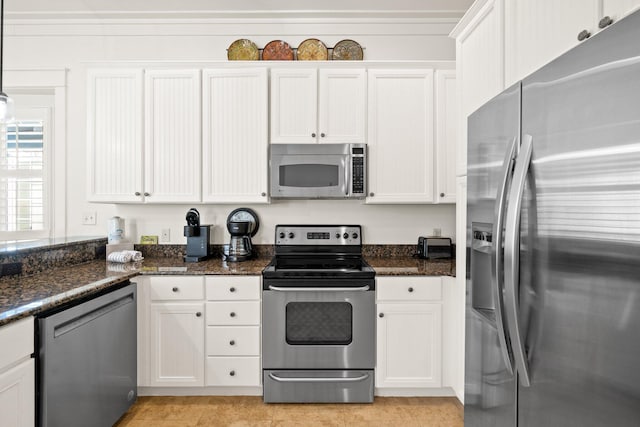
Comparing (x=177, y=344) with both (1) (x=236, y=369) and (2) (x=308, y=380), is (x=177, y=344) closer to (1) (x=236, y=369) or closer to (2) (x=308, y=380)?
(1) (x=236, y=369)

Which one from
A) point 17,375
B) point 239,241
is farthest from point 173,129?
point 17,375

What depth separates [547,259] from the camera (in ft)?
3.27

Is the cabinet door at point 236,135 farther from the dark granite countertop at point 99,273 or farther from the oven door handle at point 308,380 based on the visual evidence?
the oven door handle at point 308,380

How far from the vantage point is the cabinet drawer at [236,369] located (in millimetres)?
2531

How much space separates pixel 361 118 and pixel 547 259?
2.05 metres

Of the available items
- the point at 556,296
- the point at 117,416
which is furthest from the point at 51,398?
the point at 556,296

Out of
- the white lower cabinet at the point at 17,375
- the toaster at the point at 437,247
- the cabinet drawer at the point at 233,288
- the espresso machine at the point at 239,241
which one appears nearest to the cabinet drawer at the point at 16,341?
the white lower cabinet at the point at 17,375

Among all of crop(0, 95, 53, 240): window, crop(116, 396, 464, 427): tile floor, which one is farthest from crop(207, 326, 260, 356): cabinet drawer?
crop(0, 95, 53, 240): window

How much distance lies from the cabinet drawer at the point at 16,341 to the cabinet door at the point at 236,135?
4.97ft

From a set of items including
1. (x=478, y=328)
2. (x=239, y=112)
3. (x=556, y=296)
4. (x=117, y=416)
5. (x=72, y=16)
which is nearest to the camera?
(x=556, y=296)

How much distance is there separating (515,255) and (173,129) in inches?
97.5

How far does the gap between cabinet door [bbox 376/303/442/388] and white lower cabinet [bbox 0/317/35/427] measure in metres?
1.77

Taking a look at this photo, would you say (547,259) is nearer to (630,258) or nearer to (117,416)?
(630,258)

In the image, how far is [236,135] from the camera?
9.40 feet
